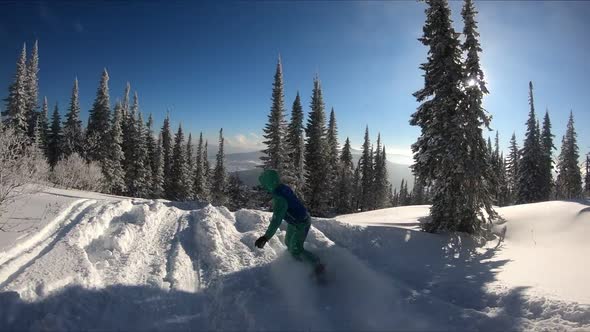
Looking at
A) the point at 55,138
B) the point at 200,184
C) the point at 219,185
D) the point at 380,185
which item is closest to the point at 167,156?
the point at 200,184

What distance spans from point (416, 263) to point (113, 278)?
678 centimetres

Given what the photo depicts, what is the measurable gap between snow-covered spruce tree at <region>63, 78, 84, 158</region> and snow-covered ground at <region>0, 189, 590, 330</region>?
139 ft

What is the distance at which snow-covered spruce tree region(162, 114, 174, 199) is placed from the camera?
52.7m

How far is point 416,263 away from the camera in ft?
26.9

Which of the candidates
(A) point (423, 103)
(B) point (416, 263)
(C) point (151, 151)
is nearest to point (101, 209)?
(B) point (416, 263)

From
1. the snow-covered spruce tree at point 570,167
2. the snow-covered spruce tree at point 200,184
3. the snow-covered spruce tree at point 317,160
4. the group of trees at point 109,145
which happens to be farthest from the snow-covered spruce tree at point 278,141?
the snow-covered spruce tree at point 570,167

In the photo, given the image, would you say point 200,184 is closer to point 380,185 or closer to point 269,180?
point 380,185

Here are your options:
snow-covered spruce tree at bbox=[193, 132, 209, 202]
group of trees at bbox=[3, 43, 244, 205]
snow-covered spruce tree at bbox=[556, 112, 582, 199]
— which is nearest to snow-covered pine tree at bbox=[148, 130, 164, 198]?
group of trees at bbox=[3, 43, 244, 205]

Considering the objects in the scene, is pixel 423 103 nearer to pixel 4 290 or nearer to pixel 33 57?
pixel 4 290

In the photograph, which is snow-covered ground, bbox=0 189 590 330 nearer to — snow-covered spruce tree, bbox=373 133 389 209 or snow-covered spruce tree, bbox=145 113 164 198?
snow-covered spruce tree, bbox=145 113 164 198

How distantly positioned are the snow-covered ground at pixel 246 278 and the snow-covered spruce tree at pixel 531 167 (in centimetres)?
3240

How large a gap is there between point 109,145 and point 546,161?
5351 cm

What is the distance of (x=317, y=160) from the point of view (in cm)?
3825

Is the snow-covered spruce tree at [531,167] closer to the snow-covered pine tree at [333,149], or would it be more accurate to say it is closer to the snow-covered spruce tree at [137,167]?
the snow-covered pine tree at [333,149]
